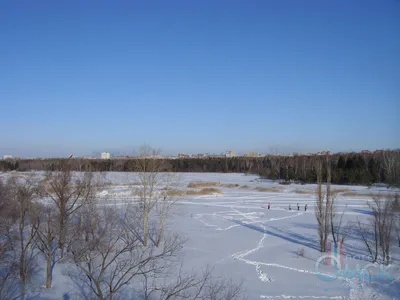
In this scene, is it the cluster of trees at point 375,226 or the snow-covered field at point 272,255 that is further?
the cluster of trees at point 375,226

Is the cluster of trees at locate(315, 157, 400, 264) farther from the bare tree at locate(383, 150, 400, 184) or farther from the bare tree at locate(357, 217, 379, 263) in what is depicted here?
the bare tree at locate(383, 150, 400, 184)

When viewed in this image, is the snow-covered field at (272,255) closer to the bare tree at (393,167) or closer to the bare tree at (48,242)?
the bare tree at (48,242)

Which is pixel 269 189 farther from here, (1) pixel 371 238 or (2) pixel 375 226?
(2) pixel 375 226

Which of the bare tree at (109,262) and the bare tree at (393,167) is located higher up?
the bare tree at (393,167)

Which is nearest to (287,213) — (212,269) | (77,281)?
(212,269)

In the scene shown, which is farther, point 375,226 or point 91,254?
point 375,226

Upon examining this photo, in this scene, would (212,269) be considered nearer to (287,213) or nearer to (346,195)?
(287,213)

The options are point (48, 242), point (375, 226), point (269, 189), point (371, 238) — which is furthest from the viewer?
point (269, 189)

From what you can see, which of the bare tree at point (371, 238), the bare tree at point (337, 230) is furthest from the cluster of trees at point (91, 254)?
the bare tree at point (337, 230)

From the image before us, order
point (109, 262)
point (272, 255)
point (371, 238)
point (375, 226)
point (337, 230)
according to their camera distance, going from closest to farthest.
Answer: point (109, 262) < point (375, 226) < point (272, 255) < point (371, 238) < point (337, 230)

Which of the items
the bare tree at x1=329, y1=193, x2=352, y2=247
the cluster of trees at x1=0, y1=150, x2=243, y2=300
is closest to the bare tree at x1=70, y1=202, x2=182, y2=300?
the cluster of trees at x1=0, y1=150, x2=243, y2=300

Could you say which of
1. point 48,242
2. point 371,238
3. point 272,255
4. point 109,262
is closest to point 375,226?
point 371,238

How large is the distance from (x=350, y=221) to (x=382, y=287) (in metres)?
10.6

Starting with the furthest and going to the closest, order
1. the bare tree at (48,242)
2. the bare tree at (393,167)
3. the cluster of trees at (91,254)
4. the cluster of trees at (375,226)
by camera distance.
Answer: the bare tree at (393,167)
the cluster of trees at (375,226)
the bare tree at (48,242)
the cluster of trees at (91,254)
